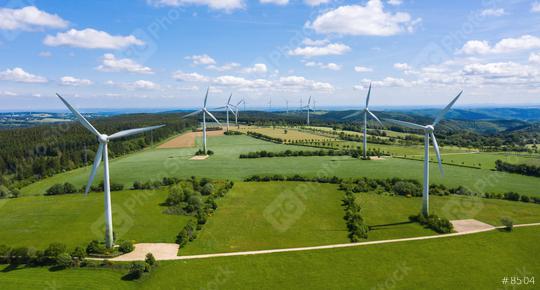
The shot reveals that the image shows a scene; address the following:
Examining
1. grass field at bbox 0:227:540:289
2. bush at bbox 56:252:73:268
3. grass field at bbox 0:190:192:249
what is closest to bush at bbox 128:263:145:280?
grass field at bbox 0:227:540:289

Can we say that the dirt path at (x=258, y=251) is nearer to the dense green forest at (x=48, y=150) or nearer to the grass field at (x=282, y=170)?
the grass field at (x=282, y=170)

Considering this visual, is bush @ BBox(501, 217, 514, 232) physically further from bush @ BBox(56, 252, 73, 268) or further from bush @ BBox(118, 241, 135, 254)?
bush @ BBox(56, 252, 73, 268)

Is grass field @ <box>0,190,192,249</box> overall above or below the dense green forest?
below

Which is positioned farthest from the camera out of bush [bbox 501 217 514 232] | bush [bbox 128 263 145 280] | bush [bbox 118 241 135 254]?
bush [bbox 501 217 514 232]

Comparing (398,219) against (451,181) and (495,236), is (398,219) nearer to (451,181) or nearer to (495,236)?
(495,236)

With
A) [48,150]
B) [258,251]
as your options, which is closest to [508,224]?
[258,251]

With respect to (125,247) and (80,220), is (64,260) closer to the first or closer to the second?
(125,247)
